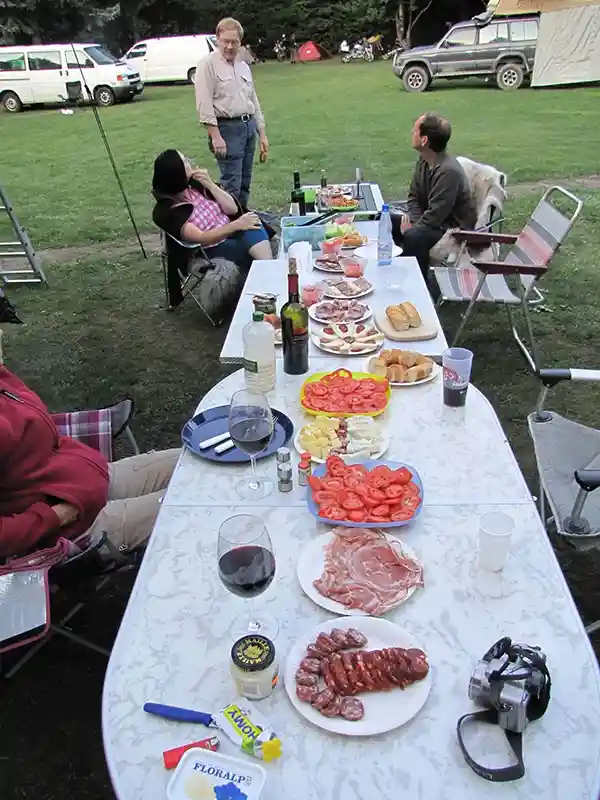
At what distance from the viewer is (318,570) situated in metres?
1.62

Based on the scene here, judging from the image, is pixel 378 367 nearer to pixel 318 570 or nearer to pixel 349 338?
pixel 349 338

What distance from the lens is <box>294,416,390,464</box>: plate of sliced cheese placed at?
6.64ft

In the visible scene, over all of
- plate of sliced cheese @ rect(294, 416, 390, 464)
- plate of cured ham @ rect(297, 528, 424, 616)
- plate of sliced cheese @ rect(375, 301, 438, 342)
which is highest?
plate of cured ham @ rect(297, 528, 424, 616)

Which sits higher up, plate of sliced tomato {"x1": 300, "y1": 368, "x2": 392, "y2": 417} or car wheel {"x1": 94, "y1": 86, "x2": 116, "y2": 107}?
plate of sliced tomato {"x1": 300, "y1": 368, "x2": 392, "y2": 417}

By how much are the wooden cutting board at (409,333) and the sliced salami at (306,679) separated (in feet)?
5.30

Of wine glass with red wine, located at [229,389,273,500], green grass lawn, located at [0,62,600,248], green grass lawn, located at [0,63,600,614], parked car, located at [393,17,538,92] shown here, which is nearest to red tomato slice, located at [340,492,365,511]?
wine glass with red wine, located at [229,389,273,500]

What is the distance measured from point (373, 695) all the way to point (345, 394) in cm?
→ 112

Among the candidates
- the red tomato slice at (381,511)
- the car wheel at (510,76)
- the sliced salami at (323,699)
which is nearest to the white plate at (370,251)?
the red tomato slice at (381,511)

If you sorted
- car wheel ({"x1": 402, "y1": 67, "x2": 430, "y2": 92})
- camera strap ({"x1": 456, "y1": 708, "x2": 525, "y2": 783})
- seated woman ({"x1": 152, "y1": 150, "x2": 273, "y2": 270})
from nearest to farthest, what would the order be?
1. camera strap ({"x1": 456, "y1": 708, "x2": 525, "y2": 783})
2. seated woman ({"x1": 152, "y1": 150, "x2": 273, "y2": 270})
3. car wheel ({"x1": 402, "y1": 67, "x2": 430, "y2": 92})

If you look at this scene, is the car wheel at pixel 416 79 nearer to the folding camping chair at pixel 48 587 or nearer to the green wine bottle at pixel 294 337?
the green wine bottle at pixel 294 337

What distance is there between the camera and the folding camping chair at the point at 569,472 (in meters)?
2.26

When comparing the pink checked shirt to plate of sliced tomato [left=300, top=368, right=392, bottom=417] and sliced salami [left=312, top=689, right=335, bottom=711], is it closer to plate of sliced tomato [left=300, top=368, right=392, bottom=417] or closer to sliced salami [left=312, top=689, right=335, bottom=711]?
plate of sliced tomato [left=300, top=368, right=392, bottom=417]

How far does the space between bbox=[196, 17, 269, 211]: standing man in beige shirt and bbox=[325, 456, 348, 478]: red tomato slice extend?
15.6ft

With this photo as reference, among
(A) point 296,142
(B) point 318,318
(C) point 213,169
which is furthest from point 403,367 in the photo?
(A) point 296,142
